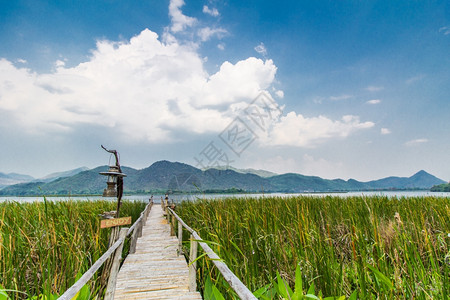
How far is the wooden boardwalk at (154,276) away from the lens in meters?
3.25

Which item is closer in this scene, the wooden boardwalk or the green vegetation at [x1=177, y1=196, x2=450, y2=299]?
the green vegetation at [x1=177, y1=196, x2=450, y2=299]

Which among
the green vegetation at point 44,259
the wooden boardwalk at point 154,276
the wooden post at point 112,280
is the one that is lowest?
the wooden boardwalk at point 154,276

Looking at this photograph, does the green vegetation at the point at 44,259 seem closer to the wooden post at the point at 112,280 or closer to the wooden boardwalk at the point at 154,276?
the wooden post at the point at 112,280

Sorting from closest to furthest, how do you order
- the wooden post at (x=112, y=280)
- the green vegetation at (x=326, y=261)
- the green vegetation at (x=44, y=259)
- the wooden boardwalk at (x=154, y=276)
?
the green vegetation at (x=326, y=261)
the green vegetation at (x=44, y=259)
the wooden post at (x=112, y=280)
the wooden boardwalk at (x=154, y=276)

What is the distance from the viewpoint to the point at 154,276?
12.8 ft

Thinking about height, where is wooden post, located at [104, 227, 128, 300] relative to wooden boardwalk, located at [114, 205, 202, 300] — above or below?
above

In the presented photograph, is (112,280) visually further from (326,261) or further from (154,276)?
(326,261)

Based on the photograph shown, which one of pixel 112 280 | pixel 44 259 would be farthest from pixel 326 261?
pixel 44 259

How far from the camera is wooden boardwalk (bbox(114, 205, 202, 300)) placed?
128 inches

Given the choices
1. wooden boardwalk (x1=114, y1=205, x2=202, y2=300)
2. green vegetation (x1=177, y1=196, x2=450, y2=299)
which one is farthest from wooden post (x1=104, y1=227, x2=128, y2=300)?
green vegetation (x1=177, y1=196, x2=450, y2=299)

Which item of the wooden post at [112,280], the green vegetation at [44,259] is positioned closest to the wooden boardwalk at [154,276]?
the wooden post at [112,280]

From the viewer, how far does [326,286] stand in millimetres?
2215

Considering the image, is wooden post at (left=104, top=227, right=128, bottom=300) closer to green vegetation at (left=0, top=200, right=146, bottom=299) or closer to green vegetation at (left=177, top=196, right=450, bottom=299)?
green vegetation at (left=0, top=200, right=146, bottom=299)

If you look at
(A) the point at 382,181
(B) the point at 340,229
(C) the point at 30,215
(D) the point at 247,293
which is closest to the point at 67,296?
(D) the point at 247,293
